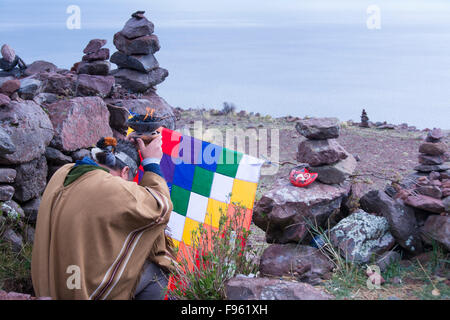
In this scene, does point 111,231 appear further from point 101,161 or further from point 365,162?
point 365,162

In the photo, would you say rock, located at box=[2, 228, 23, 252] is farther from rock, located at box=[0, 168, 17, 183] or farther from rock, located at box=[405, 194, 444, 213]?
rock, located at box=[405, 194, 444, 213]

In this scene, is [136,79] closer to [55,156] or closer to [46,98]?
[46,98]

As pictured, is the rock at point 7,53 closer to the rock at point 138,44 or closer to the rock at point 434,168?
the rock at point 138,44

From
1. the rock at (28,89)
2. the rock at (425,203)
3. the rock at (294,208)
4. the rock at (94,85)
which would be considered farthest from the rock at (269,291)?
the rock at (94,85)

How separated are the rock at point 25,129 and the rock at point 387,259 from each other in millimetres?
3418

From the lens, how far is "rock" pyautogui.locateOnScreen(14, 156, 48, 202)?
201 inches

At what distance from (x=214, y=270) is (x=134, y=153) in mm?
1225

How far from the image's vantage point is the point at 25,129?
16.4ft

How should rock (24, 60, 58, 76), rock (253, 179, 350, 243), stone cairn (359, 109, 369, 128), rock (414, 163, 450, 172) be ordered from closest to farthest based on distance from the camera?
rock (253, 179, 350, 243)
rock (414, 163, 450, 172)
rock (24, 60, 58, 76)
stone cairn (359, 109, 369, 128)

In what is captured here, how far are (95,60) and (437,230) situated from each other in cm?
505

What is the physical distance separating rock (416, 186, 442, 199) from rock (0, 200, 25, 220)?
3.77m

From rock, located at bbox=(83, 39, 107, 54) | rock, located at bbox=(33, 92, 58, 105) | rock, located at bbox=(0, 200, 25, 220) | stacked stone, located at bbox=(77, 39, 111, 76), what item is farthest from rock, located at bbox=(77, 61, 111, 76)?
rock, located at bbox=(0, 200, 25, 220)

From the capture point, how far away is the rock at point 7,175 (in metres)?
4.84

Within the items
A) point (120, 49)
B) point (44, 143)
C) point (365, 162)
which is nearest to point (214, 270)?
point (44, 143)
